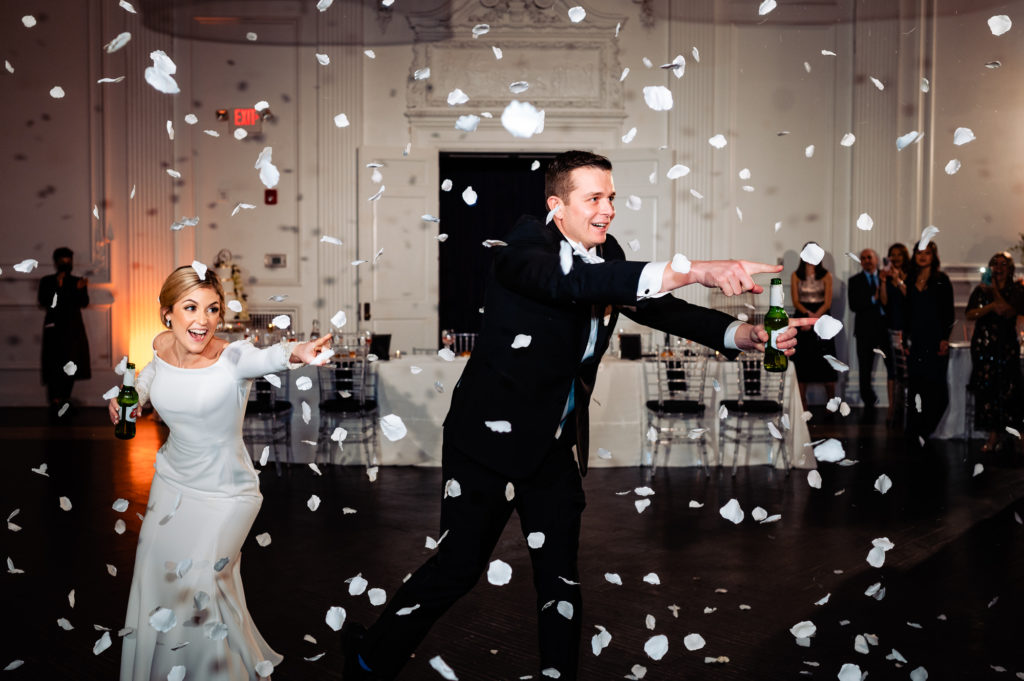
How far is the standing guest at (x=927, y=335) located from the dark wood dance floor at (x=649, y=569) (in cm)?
92

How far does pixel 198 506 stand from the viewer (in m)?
2.57

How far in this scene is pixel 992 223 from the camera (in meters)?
10.0

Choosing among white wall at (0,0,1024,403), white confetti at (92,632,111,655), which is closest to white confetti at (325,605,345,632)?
white confetti at (92,632,111,655)

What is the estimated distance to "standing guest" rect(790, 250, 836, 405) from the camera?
9297 millimetres

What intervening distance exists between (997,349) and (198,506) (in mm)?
6330

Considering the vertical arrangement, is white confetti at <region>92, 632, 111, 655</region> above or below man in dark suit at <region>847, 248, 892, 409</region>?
below

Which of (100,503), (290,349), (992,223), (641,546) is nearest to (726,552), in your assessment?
(641,546)

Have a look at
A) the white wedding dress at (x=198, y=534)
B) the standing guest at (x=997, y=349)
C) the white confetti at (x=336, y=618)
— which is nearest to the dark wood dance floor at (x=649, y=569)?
the white confetti at (x=336, y=618)

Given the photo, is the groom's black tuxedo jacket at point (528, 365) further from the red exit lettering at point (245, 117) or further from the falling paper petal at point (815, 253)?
the red exit lettering at point (245, 117)

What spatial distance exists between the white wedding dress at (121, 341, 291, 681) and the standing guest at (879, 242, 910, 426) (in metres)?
6.51

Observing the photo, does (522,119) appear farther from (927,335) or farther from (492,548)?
(927,335)

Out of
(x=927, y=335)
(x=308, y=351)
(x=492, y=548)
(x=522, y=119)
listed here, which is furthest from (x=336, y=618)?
(x=927, y=335)

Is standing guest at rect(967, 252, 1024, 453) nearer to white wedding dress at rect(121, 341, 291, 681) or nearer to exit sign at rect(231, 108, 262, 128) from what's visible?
white wedding dress at rect(121, 341, 291, 681)

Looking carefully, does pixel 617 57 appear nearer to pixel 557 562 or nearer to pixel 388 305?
pixel 388 305
